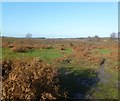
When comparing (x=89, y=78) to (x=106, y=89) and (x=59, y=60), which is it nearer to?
(x=106, y=89)

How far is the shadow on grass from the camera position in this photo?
17.5 m

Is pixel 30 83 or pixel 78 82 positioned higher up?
pixel 30 83

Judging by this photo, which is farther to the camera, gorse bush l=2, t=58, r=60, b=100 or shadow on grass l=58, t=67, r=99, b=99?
shadow on grass l=58, t=67, r=99, b=99

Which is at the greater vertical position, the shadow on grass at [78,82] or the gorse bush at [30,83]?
the gorse bush at [30,83]

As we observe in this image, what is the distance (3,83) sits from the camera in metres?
13.4

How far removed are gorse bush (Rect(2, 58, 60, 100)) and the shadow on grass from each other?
6.41ft

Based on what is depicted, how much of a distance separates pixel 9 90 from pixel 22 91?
2.12 feet

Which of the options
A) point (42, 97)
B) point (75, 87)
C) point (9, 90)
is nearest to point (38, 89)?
point (42, 97)

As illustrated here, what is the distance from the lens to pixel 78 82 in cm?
1936

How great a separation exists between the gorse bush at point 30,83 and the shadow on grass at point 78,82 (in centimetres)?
195

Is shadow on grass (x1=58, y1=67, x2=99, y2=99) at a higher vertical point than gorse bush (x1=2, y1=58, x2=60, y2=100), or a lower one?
lower

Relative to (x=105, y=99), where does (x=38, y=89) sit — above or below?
above

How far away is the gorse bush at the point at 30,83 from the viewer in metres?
13.3

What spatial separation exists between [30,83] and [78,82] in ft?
20.1
